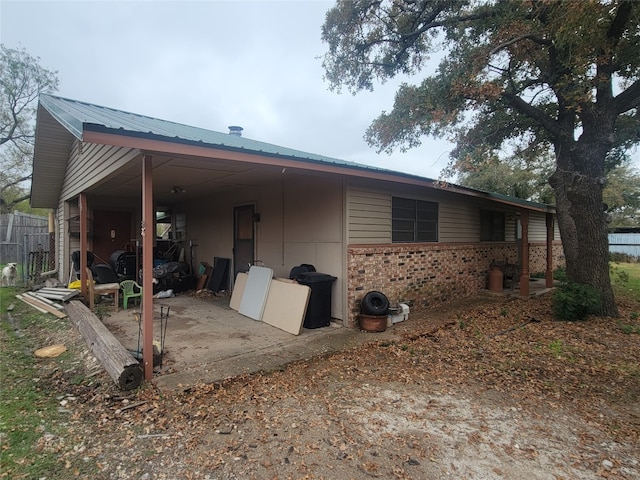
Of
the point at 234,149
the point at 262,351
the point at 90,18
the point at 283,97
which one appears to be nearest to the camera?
the point at 234,149

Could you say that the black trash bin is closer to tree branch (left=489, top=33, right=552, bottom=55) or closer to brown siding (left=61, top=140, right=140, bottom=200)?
brown siding (left=61, top=140, right=140, bottom=200)

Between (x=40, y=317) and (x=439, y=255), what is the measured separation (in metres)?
7.97

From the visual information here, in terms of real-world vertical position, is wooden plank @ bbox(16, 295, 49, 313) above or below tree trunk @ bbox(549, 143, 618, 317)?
below

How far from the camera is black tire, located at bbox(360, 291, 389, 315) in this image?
18.6 feet

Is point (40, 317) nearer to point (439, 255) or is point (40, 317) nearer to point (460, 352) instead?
point (460, 352)

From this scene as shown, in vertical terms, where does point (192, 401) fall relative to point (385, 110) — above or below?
below

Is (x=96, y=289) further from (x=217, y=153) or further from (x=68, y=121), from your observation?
(x=217, y=153)

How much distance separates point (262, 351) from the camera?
14.9 feet

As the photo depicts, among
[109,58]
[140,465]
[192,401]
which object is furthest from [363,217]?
[109,58]

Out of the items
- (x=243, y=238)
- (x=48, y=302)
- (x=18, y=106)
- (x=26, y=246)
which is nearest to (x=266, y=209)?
(x=243, y=238)

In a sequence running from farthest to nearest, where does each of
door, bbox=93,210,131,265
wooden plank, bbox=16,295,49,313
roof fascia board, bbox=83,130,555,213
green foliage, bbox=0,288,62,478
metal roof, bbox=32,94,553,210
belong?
door, bbox=93,210,131,265, wooden plank, bbox=16,295,49,313, metal roof, bbox=32,94,553,210, roof fascia board, bbox=83,130,555,213, green foliage, bbox=0,288,62,478

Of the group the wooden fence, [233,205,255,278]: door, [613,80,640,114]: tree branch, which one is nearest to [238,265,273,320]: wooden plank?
[233,205,255,278]: door

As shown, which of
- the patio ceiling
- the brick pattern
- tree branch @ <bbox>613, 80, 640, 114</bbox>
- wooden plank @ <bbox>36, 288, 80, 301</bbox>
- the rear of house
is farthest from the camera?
wooden plank @ <bbox>36, 288, 80, 301</bbox>

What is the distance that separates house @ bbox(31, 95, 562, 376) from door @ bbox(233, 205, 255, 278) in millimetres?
33
